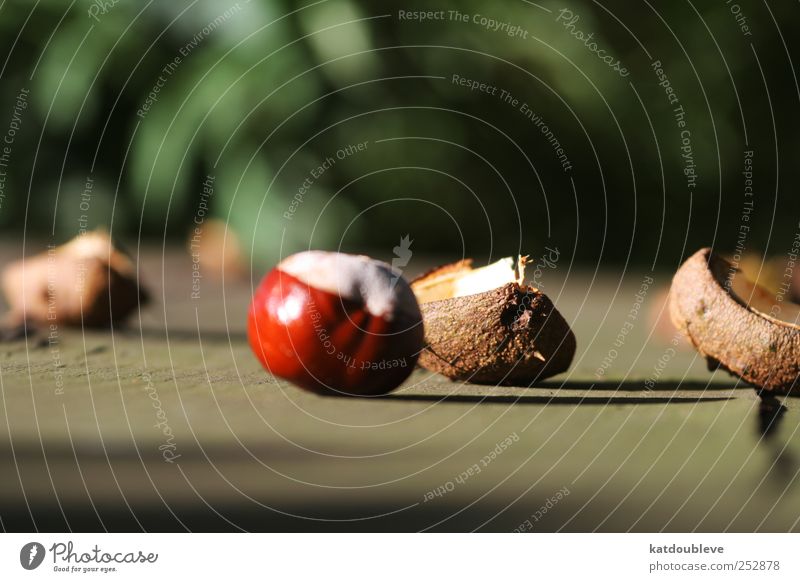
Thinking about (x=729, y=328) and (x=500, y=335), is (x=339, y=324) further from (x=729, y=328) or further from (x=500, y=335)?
(x=729, y=328)

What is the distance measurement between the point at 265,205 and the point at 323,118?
17cm

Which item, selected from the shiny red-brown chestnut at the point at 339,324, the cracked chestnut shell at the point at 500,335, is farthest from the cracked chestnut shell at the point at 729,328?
the shiny red-brown chestnut at the point at 339,324

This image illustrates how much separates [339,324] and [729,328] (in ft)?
0.95

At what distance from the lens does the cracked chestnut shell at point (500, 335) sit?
75 cm

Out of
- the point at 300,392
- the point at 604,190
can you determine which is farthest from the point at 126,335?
the point at 604,190

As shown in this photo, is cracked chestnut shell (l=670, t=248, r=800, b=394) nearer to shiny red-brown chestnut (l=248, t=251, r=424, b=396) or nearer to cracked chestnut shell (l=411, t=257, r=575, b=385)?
cracked chestnut shell (l=411, t=257, r=575, b=385)

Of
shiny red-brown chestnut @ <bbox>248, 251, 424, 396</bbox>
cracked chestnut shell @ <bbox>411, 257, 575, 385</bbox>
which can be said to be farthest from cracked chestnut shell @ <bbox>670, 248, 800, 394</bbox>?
shiny red-brown chestnut @ <bbox>248, 251, 424, 396</bbox>

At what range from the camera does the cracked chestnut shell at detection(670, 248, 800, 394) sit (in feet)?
2.42

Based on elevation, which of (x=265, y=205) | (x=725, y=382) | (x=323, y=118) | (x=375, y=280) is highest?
(x=323, y=118)

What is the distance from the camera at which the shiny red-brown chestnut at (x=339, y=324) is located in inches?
28.6

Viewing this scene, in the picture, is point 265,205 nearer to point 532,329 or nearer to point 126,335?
point 126,335

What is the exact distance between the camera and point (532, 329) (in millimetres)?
753

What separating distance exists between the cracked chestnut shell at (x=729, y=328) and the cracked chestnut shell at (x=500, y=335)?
0.31 feet

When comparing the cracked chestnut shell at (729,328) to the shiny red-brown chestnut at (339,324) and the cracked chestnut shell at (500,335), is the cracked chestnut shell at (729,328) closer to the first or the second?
the cracked chestnut shell at (500,335)
